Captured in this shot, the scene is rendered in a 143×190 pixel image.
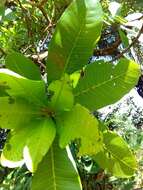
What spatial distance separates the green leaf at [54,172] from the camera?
3.55 feet

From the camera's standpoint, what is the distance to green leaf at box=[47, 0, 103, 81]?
1.08m

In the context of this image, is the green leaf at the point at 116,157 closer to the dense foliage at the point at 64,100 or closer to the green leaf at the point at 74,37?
the dense foliage at the point at 64,100

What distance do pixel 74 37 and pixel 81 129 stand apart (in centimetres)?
25

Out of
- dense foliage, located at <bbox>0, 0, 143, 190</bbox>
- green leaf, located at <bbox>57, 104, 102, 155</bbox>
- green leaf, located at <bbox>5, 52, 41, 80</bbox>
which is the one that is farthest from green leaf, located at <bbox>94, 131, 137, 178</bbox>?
green leaf, located at <bbox>5, 52, 41, 80</bbox>

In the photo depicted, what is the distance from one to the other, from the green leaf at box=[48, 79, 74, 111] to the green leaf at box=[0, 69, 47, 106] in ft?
0.10

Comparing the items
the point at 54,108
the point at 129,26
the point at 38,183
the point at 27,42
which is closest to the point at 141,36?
the point at 129,26

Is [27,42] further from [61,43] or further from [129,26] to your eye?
[61,43]

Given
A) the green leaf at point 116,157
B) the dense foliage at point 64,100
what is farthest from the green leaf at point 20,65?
the green leaf at point 116,157

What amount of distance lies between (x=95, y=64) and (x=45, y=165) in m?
0.28

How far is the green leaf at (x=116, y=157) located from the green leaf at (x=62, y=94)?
15 cm

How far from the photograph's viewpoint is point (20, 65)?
113cm

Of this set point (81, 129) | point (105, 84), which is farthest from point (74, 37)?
point (81, 129)

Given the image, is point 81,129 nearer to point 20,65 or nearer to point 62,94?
point 62,94

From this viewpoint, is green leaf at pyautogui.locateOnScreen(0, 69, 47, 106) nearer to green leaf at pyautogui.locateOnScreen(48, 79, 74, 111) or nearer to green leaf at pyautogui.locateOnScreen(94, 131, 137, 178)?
green leaf at pyautogui.locateOnScreen(48, 79, 74, 111)
